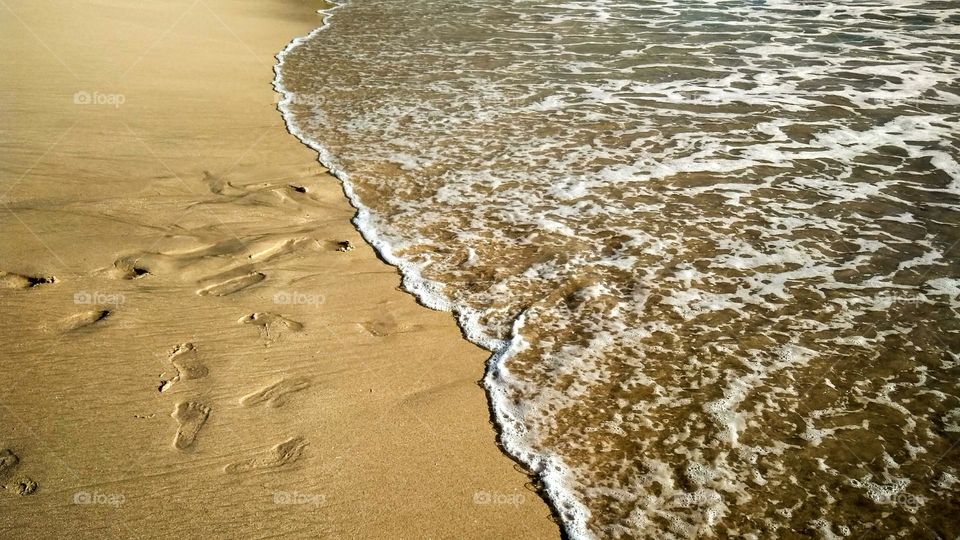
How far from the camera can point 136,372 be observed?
125 inches

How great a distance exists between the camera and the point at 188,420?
2924 mm

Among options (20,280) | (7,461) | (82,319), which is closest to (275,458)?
(7,461)

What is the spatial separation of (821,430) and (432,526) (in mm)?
1803

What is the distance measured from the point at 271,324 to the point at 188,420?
0.83 metres

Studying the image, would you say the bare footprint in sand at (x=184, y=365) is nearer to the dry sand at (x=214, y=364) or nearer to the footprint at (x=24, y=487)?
the dry sand at (x=214, y=364)

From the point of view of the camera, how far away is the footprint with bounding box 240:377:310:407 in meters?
3.09

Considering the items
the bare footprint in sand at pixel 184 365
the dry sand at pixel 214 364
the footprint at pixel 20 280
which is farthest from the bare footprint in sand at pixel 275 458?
the footprint at pixel 20 280

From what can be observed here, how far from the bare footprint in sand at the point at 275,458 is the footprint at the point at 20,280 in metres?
1.89

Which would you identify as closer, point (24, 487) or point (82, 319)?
point (24, 487)

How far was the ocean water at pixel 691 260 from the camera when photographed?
110 inches

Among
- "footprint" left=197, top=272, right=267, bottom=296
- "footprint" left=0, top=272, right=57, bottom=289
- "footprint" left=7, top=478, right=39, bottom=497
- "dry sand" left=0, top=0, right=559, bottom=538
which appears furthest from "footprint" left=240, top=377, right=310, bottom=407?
"footprint" left=0, top=272, right=57, bottom=289

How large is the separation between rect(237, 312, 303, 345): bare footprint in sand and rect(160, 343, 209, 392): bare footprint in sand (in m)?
0.35

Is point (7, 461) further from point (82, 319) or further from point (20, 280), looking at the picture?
point (20, 280)

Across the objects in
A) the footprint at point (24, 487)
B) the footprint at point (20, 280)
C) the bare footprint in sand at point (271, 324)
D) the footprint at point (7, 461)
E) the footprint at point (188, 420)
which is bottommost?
the bare footprint in sand at point (271, 324)
